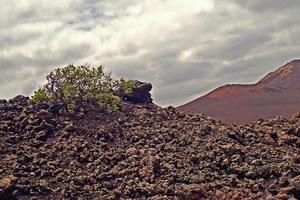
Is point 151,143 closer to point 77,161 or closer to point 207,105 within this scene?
point 77,161

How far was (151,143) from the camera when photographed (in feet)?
121

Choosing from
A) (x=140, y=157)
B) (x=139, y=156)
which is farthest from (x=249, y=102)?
(x=140, y=157)

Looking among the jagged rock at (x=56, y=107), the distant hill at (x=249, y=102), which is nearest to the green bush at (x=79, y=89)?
the jagged rock at (x=56, y=107)

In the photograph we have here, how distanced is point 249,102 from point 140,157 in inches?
2956

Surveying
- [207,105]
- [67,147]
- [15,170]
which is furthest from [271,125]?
[207,105]

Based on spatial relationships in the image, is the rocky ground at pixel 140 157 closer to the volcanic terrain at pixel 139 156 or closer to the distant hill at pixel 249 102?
the volcanic terrain at pixel 139 156

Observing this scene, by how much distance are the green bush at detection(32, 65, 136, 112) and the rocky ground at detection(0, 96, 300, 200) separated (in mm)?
1490

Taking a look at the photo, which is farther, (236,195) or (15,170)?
(15,170)

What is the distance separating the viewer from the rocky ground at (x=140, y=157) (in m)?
29.8

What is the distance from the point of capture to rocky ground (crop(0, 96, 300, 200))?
29.8m

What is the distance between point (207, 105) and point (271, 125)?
68.3 meters

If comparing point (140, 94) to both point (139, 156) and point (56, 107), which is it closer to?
point (56, 107)

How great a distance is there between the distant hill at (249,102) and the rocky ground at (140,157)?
173 ft

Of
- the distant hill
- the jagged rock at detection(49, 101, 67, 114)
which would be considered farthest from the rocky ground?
the distant hill
